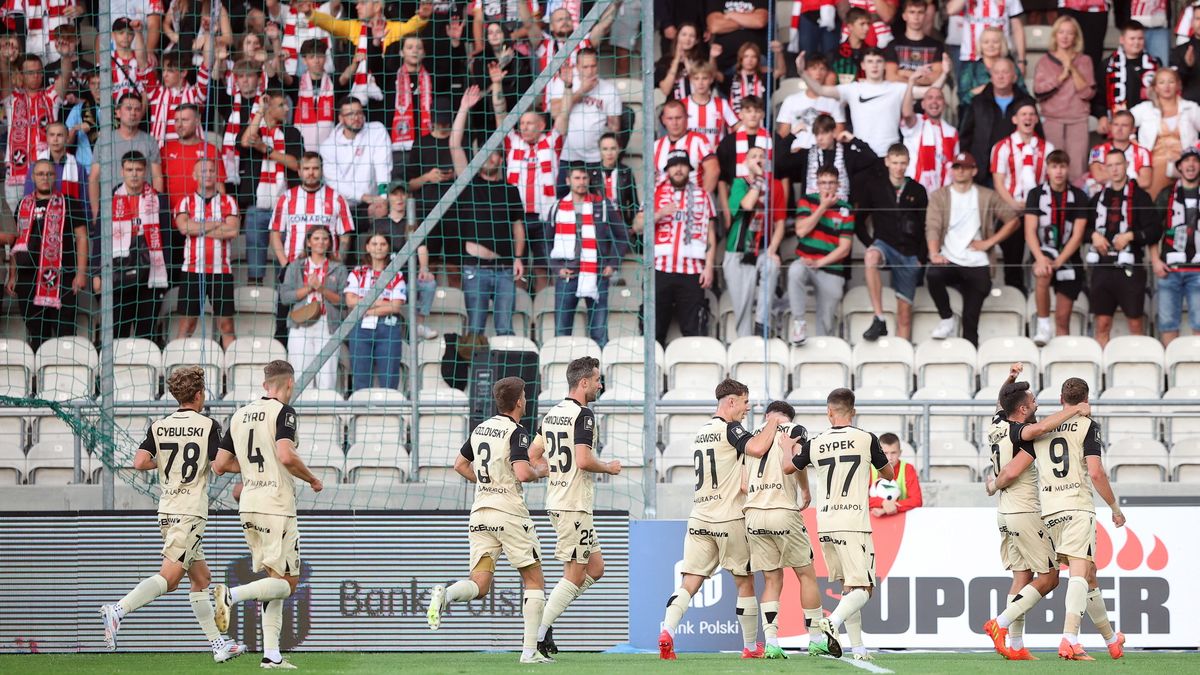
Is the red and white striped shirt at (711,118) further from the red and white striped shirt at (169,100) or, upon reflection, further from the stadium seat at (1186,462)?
the stadium seat at (1186,462)

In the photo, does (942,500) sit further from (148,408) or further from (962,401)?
(148,408)

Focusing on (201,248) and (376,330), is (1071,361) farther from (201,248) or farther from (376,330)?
(201,248)

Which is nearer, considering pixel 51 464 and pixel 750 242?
pixel 51 464

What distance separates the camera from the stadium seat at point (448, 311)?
13617 millimetres

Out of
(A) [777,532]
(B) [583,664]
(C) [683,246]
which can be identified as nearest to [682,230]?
(C) [683,246]

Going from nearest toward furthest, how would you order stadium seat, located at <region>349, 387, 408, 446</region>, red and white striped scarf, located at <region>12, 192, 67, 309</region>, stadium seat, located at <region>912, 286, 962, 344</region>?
stadium seat, located at <region>349, 387, 408, 446</region> < red and white striped scarf, located at <region>12, 192, 67, 309</region> < stadium seat, located at <region>912, 286, 962, 344</region>

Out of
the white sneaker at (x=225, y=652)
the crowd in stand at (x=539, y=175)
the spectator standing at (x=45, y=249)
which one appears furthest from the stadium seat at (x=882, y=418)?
the spectator standing at (x=45, y=249)

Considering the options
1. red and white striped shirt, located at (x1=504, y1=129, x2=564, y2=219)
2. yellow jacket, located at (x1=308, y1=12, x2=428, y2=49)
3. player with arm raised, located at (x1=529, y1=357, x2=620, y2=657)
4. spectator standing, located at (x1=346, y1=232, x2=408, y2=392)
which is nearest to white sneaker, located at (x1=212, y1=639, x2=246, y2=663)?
player with arm raised, located at (x1=529, y1=357, x2=620, y2=657)

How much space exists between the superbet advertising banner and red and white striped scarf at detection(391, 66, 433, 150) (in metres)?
5.21

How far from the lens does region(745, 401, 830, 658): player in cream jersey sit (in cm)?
987

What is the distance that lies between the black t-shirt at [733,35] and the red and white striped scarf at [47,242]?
6950mm

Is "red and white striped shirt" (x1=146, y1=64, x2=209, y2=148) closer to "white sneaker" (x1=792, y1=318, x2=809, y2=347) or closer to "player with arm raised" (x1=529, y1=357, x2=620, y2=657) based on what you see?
"white sneaker" (x1=792, y1=318, x2=809, y2=347)

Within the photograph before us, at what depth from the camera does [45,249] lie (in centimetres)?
1358

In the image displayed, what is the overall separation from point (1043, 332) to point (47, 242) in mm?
9602
